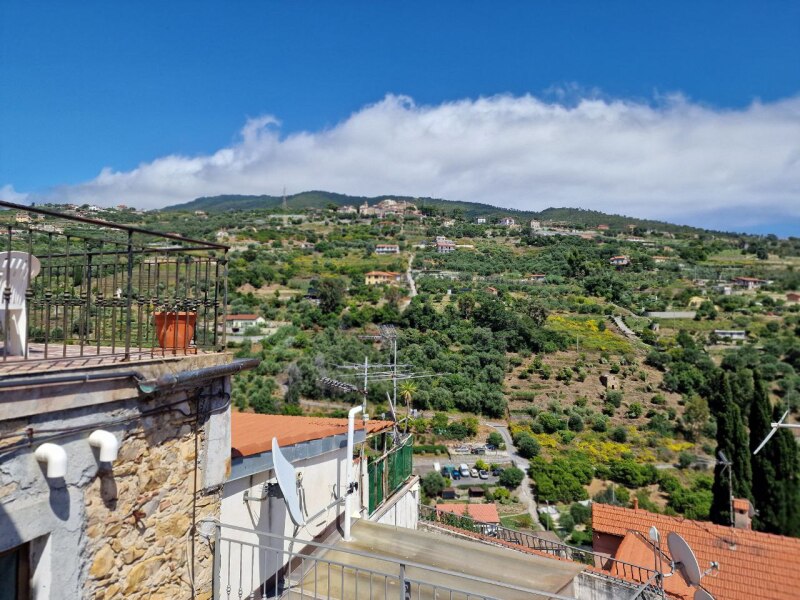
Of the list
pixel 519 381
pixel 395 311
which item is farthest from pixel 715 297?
pixel 395 311

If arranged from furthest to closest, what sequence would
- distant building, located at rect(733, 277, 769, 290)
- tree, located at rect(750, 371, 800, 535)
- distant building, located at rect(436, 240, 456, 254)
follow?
1. distant building, located at rect(436, 240, 456, 254)
2. distant building, located at rect(733, 277, 769, 290)
3. tree, located at rect(750, 371, 800, 535)

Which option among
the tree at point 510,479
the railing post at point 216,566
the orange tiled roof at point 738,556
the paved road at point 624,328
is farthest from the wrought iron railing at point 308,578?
the paved road at point 624,328

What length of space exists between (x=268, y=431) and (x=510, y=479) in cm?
2526

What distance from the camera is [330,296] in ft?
174

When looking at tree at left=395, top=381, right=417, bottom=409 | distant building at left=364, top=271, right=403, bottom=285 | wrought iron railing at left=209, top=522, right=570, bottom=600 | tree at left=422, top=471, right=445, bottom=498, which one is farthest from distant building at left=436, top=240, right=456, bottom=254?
wrought iron railing at left=209, top=522, right=570, bottom=600

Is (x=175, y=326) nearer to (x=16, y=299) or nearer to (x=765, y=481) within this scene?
(x=16, y=299)

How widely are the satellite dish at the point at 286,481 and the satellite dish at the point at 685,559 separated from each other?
5.68m

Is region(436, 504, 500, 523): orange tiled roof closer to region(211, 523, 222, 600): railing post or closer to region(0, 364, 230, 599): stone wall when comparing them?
region(211, 523, 222, 600): railing post

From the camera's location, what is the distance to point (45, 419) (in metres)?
2.42

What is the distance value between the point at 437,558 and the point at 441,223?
92.6 meters

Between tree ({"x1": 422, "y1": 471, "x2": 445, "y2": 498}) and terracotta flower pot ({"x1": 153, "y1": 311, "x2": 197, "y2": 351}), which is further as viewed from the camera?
tree ({"x1": 422, "y1": 471, "x2": 445, "y2": 498})

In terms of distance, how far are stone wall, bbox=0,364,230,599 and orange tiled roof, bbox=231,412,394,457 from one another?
0.66 m

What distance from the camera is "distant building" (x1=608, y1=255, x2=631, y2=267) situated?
241 ft

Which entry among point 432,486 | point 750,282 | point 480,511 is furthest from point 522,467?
point 750,282
